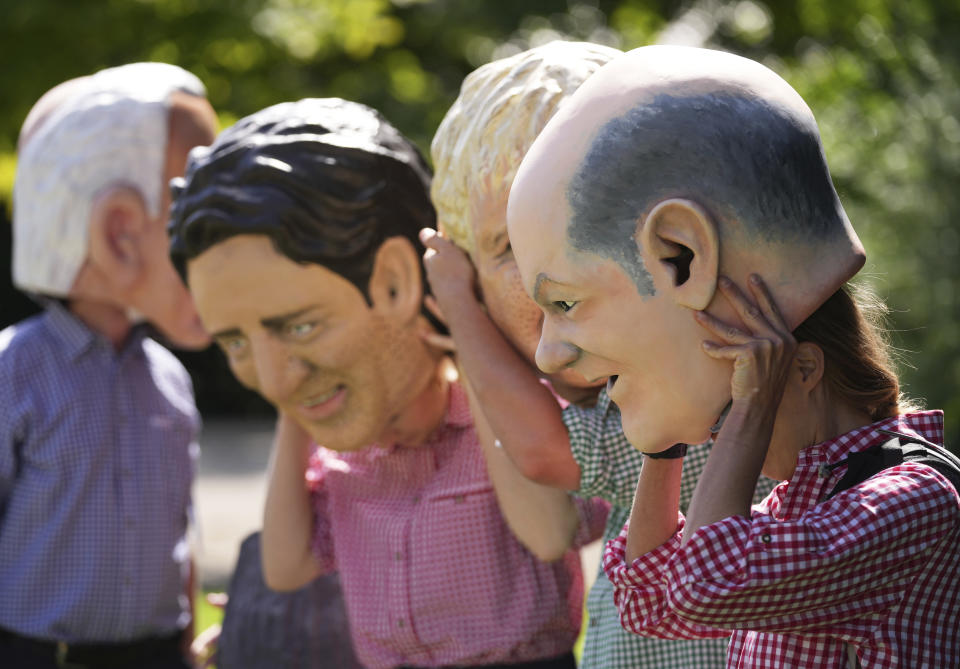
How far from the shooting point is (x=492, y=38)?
Result: 15570 millimetres

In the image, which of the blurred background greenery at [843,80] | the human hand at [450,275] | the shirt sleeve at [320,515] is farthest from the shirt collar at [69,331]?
the blurred background greenery at [843,80]

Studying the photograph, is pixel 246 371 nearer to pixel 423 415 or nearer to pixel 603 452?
pixel 423 415

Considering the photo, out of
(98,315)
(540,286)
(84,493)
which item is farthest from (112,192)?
(540,286)

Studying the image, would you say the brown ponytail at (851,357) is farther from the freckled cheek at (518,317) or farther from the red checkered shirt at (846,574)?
the freckled cheek at (518,317)

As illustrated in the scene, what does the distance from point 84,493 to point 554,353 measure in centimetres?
271

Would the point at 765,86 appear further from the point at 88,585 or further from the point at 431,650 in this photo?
the point at 88,585

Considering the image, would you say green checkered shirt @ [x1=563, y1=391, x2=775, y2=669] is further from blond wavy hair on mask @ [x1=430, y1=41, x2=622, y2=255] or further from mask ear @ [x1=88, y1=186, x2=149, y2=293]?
mask ear @ [x1=88, y1=186, x2=149, y2=293]

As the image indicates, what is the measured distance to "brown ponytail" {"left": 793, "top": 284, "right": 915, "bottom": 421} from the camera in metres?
1.75

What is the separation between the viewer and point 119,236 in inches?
157

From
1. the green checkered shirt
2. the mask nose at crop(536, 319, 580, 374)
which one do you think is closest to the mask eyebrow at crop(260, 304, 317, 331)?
the green checkered shirt

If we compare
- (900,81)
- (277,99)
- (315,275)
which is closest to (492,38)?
(277,99)

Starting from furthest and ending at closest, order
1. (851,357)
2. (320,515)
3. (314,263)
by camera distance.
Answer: (320,515)
(314,263)
(851,357)

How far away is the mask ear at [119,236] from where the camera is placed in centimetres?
390

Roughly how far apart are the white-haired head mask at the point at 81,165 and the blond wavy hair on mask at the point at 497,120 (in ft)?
5.48
